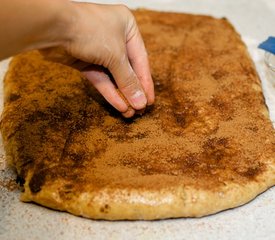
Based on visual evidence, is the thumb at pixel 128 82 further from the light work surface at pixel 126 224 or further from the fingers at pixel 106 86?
the light work surface at pixel 126 224

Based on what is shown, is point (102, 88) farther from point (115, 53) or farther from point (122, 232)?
point (122, 232)

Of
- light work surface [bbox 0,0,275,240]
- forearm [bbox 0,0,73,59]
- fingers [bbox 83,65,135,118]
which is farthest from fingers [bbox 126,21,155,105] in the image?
light work surface [bbox 0,0,275,240]

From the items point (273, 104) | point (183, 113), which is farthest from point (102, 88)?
point (273, 104)

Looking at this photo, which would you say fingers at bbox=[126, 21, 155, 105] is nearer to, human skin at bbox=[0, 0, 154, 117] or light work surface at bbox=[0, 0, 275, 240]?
human skin at bbox=[0, 0, 154, 117]

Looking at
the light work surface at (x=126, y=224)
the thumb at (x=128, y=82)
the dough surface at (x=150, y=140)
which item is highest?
the thumb at (x=128, y=82)

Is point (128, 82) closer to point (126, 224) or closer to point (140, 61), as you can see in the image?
point (140, 61)

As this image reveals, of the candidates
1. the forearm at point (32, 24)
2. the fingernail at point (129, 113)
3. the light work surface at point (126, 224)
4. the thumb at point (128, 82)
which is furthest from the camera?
the fingernail at point (129, 113)

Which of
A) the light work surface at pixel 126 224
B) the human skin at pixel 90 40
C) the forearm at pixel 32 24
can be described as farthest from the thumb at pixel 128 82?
the light work surface at pixel 126 224
